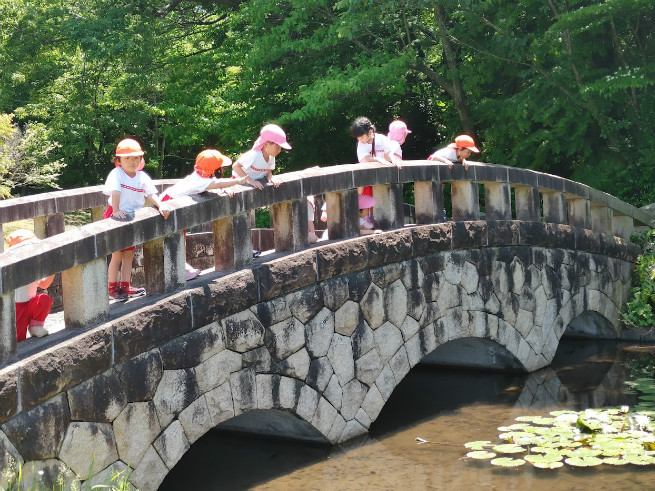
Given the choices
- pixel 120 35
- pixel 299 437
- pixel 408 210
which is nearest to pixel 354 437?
pixel 299 437

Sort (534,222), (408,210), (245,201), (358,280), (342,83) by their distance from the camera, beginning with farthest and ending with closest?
1. (342,83)
2. (408,210)
3. (534,222)
4. (358,280)
5. (245,201)

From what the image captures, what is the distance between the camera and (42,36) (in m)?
19.6

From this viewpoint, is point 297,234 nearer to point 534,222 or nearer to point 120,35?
point 534,222

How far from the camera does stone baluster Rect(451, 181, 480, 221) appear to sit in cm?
965

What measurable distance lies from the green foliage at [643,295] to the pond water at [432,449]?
78.7 inches

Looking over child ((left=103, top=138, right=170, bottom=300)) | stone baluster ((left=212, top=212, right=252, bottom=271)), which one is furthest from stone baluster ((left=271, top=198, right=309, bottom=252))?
child ((left=103, top=138, right=170, bottom=300))

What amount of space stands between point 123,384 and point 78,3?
51.3ft

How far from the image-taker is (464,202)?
31.8 ft

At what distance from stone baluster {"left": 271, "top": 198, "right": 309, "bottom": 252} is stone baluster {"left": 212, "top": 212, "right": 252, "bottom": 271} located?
56 cm

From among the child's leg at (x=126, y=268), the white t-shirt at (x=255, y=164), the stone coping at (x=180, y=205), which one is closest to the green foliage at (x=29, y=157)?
the stone coping at (x=180, y=205)

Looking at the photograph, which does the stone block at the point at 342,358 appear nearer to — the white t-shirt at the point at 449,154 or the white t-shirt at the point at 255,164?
the white t-shirt at the point at 255,164

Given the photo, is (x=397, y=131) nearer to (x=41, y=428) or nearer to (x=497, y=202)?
(x=497, y=202)

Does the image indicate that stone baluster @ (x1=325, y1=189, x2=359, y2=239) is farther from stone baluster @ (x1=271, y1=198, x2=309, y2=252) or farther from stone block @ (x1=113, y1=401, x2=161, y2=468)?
stone block @ (x1=113, y1=401, x2=161, y2=468)

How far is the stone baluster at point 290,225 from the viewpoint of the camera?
7.32 metres
